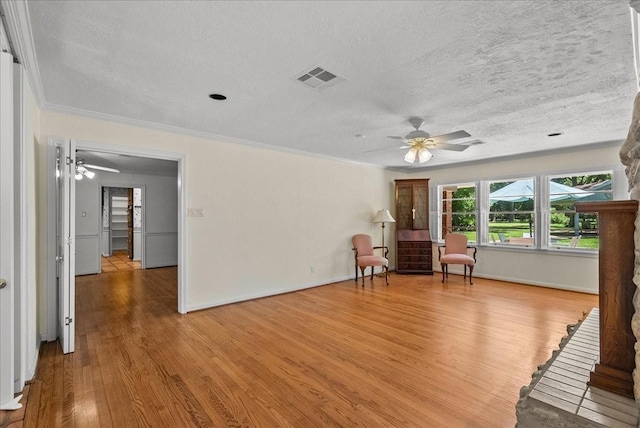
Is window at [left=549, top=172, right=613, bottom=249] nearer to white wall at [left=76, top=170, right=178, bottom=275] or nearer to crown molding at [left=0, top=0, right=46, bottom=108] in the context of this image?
crown molding at [left=0, top=0, right=46, bottom=108]

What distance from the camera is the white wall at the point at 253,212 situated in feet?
13.2

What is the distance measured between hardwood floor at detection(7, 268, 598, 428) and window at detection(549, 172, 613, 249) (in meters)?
1.28

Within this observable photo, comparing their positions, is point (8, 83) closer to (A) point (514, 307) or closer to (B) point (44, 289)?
(B) point (44, 289)

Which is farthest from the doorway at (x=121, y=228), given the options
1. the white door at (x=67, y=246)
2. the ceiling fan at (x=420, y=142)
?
the ceiling fan at (x=420, y=142)

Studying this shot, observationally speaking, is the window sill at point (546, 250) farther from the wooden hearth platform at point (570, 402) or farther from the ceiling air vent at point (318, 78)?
the ceiling air vent at point (318, 78)

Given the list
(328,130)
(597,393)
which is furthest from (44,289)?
(597,393)

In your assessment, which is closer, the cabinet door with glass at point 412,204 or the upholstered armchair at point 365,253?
the upholstered armchair at point 365,253

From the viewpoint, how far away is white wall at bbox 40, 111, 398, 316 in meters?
4.03

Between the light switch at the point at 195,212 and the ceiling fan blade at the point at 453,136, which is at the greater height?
the ceiling fan blade at the point at 453,136

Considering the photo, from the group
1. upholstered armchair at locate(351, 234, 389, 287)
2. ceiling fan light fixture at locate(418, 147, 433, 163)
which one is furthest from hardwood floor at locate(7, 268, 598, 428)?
ceiling fan light fixture at locate(418, 147, 433, 163)

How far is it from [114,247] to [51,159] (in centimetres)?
895

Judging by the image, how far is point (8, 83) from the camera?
1935 millimetres

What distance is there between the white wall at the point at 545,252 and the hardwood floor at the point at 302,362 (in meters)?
0.79

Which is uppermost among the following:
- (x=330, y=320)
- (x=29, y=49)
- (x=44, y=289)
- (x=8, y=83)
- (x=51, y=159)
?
(x=29, y=49)
